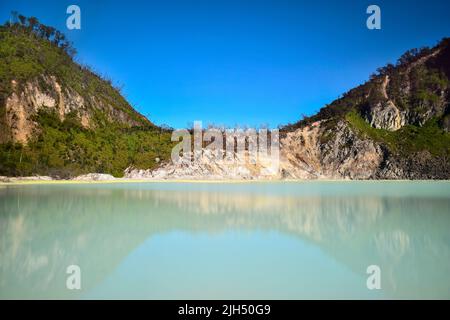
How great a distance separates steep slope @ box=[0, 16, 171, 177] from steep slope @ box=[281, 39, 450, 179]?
32046 millimetres

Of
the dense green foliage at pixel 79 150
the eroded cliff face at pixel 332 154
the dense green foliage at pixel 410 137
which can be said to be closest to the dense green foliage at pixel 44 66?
the dense green foliage at pixel 79 150

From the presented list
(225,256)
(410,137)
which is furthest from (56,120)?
(410,137)

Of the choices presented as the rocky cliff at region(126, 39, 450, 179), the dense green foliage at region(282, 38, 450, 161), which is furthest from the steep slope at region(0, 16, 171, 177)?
the dense green foliage at region(282, 38, 450, 161)

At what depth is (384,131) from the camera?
92312 millimetres

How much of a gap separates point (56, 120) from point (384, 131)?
7367cm

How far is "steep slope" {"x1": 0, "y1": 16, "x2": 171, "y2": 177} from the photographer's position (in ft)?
199

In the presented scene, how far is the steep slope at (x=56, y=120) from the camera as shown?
2392 inches

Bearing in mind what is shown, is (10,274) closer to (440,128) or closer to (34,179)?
(34,179)

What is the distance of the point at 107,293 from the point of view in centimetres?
625

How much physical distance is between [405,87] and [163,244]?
108495 millimetres

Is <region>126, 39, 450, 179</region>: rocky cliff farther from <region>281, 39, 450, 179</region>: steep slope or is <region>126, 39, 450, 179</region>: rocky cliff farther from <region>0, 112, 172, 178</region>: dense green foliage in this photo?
<region>0, 112, 172, 178</region>: dense green foliage

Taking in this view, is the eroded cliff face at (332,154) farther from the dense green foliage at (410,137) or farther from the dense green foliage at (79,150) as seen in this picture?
the dense green foliage at (79,150)

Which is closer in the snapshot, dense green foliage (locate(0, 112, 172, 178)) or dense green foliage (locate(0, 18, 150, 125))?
dense green foliage (locate(0, 112, 172, 178))

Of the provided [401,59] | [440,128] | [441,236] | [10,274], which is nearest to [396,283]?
[441,236]
